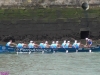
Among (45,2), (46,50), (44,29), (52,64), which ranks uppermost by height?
(45,2)

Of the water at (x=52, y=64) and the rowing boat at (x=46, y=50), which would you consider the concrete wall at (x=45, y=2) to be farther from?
the water at (x=52, y=64)

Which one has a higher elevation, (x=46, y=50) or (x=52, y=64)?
(x=46, y=50)

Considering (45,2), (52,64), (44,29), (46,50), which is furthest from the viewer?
(45,2)

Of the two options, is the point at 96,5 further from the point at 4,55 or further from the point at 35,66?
the point at 35,66

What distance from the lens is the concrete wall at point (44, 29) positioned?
150 feet

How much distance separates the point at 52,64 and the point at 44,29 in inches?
589

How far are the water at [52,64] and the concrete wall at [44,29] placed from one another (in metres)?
9.33

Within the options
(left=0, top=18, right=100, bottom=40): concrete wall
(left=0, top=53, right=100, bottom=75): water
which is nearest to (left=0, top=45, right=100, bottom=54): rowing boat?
(left=0, top=53, right=100, bottom=75): water

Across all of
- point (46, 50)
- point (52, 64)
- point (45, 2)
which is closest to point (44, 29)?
point (45, 2)

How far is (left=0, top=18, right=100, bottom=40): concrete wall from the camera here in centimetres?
4581

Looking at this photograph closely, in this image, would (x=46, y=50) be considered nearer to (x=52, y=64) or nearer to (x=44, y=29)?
(x=52, y=64)

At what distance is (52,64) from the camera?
31.4 meters

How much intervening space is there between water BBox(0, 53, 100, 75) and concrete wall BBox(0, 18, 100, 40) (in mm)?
9327

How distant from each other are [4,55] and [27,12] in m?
10.4
